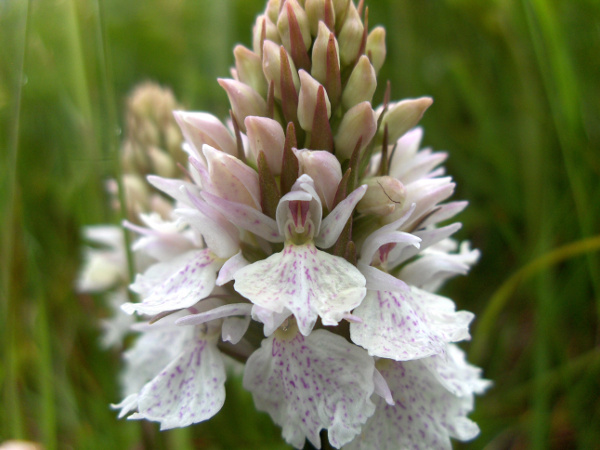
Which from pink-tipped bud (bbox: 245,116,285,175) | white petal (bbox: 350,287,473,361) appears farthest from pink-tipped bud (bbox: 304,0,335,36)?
white petal (bbox: 350,287,473,361)

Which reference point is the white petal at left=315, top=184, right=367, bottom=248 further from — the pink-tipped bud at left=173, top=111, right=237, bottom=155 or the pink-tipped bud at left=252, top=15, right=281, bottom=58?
the pink-tipped bud at left=252, top=15, right=281, bottom=58

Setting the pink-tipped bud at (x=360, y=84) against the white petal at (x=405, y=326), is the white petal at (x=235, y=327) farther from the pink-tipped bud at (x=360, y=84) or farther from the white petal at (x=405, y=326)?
the pink-tipped bud at (x=360, y=84)

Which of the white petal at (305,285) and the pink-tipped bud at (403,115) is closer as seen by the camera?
the white petal at (305,285)

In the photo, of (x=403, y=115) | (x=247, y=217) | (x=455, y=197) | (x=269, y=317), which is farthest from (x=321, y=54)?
Result: (x=455, y=197)

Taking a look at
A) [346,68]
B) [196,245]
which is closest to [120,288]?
[196,245]

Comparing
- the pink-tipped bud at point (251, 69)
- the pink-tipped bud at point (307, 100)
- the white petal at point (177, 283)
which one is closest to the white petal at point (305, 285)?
the white petal at point (177, 283)

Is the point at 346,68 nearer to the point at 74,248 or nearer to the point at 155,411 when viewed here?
the point at 155,411

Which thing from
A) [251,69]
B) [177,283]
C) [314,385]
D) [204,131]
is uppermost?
[251,69]

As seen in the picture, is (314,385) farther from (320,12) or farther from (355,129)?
(320,12)
